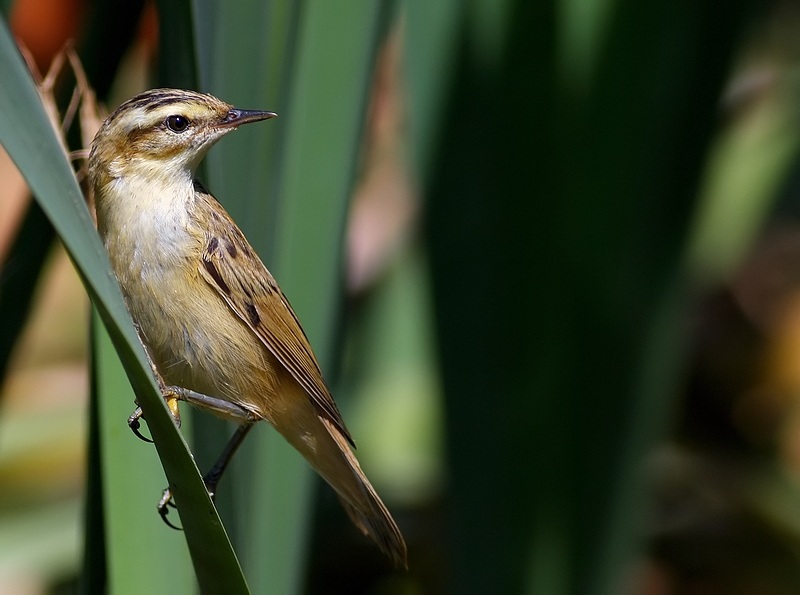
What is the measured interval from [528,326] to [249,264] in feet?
1.89

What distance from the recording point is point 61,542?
9.52 feet

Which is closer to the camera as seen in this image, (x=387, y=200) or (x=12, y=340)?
(x=12, y=340)

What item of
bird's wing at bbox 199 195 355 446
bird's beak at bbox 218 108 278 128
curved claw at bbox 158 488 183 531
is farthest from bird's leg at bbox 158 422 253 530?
bird's beak at bbox 218 108 278 128

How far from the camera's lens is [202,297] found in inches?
74.3

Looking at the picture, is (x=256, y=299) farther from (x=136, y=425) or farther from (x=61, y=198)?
(x=61, y=198)

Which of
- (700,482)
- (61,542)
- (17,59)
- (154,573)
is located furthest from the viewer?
(700,482)

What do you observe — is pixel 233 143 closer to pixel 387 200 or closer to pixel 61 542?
pixel 61 542

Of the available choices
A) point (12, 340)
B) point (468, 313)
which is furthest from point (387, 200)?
point (12, 340)

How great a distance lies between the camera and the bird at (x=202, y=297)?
1830 mm

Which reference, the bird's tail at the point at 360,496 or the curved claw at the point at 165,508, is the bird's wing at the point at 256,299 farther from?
the curved claw at the point at 165,508

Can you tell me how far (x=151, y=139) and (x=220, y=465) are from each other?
632 mm

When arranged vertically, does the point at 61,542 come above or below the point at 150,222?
below

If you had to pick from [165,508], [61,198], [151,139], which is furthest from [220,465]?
[61,198]

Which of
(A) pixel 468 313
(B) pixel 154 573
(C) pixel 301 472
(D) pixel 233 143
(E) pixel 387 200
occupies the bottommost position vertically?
(B) pixel 154 573
